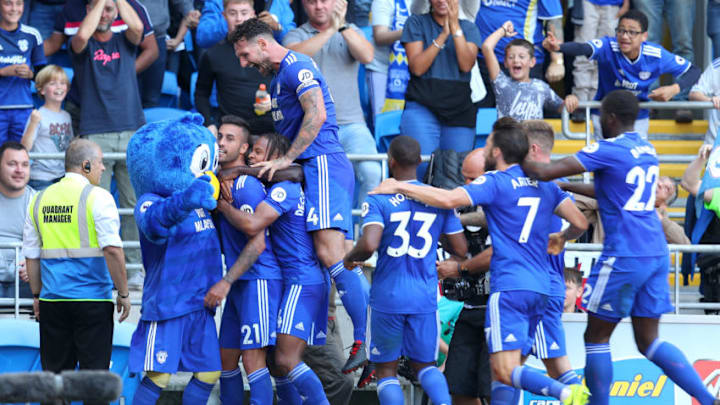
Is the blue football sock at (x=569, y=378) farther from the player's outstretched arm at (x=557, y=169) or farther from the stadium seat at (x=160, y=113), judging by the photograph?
the stadium seat at (x=160, y=113)

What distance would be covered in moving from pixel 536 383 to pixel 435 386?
751mm

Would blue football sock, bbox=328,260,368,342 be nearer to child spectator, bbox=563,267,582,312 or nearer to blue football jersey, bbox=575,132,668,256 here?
blue football jersey, bbox=575,132,668,256

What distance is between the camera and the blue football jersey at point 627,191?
7.03 metres

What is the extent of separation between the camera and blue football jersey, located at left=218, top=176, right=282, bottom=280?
756 cm

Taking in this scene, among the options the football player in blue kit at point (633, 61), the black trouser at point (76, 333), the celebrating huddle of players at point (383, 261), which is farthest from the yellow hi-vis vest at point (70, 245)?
the football player in blue kit at point (633, 61)

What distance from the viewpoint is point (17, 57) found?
1072 centimetres

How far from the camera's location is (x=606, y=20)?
12289 millimetres

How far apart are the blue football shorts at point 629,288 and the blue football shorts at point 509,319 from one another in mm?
408

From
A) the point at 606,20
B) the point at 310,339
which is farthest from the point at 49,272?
the point at 606,20

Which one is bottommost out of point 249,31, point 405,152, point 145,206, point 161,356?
point 161,356

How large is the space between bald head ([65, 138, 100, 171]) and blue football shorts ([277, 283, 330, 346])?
→ 1.67 m

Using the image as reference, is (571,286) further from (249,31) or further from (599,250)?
(249,31)

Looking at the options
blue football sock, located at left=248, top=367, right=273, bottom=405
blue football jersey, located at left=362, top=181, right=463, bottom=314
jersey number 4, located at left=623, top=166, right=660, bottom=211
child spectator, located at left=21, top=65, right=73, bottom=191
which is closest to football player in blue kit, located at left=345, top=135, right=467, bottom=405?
blue football jersey, located at left=362, top=181, right=463, bottom=314

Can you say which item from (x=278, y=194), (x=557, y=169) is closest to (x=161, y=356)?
(x=278, y=194)
